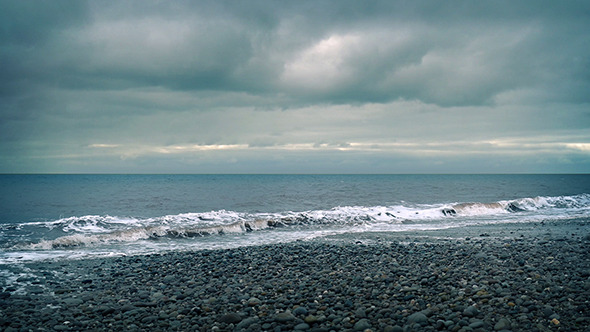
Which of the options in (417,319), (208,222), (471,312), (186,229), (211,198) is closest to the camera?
(417,319)

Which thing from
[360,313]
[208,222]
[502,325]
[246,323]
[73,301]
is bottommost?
[208,222]

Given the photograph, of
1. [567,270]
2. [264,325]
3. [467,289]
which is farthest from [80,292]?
[567,270]

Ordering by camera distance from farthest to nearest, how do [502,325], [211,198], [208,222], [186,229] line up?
[211,198], [208,222], [186,229], [502,325]

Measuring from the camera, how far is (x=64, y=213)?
32.7 m

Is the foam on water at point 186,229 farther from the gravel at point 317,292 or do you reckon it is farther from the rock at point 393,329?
the rock at point 393,329

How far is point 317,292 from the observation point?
9.03 metres

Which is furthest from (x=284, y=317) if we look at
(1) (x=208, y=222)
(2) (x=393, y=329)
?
(1) (x=208, y=222)

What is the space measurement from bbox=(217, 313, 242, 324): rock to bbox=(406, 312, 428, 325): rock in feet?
10.6

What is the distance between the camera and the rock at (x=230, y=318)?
24.2 feet

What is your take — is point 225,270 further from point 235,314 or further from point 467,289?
point 467,289

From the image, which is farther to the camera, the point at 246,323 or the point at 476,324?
the point at 246,323

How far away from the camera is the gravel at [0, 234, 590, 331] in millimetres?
7180

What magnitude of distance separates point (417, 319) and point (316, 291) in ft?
9.03

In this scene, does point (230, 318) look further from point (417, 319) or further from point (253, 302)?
point (417, 319)
